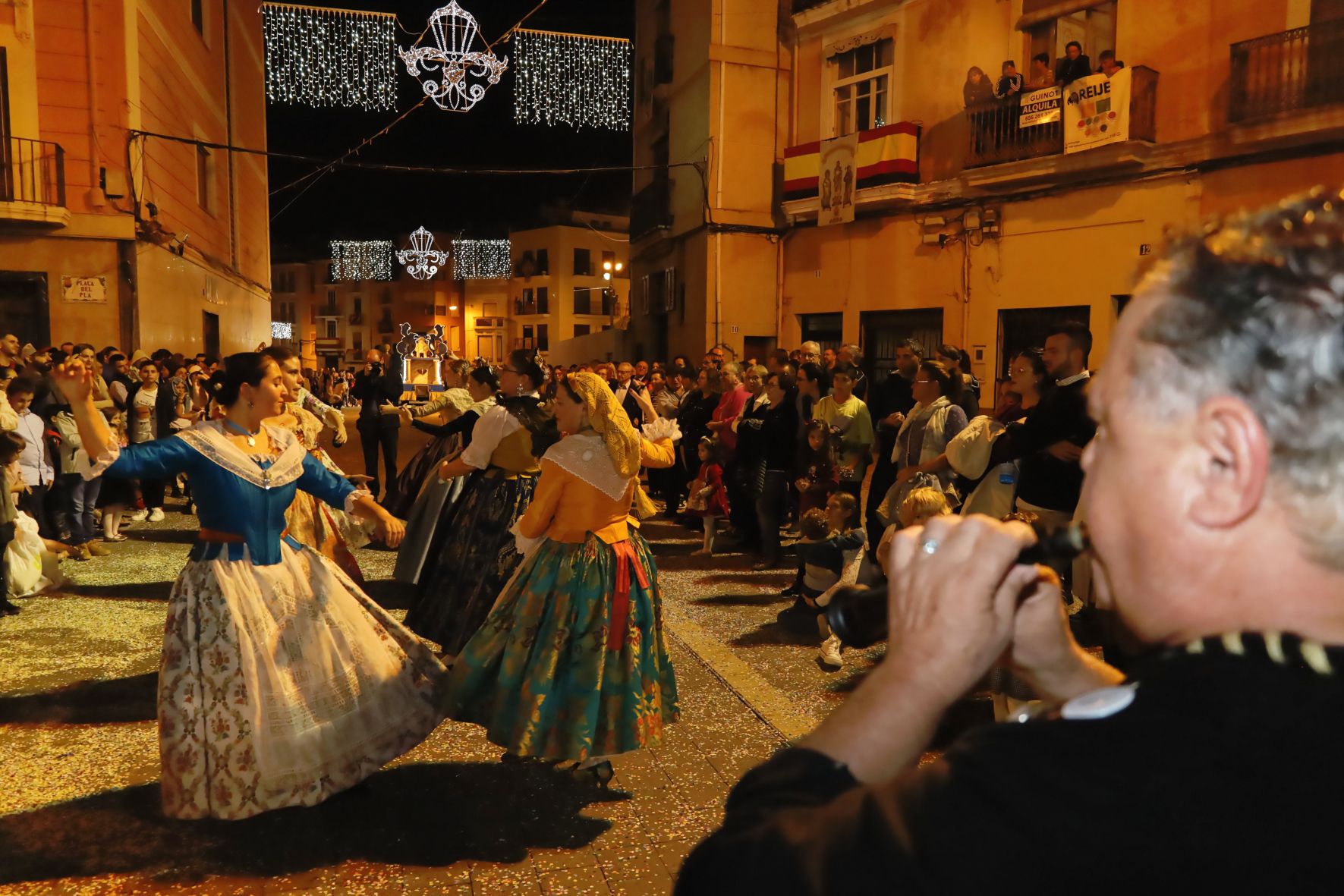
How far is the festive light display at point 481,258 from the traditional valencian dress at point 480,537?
42.6m

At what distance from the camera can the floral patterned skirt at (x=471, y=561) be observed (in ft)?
18.5

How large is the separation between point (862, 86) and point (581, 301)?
45.6m

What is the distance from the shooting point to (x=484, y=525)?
5.84 meters

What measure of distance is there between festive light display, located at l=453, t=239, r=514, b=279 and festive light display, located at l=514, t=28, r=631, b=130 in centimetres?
3374

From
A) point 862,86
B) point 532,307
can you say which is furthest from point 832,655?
point 532,307

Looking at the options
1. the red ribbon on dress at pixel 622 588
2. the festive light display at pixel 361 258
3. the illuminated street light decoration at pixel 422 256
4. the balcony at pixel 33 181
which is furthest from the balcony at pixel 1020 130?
the festive light display at pixel 361 258

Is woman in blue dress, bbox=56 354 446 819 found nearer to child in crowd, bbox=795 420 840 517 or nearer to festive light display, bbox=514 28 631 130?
child in crowd, bbox=795 420 840 517

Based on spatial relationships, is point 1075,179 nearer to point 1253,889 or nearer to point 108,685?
point 108,685

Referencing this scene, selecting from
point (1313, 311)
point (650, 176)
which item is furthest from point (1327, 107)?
point (650, 176)

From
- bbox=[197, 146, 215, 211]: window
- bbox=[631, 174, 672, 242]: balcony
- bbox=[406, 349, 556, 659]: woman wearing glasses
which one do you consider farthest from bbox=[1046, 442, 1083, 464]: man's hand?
bbox=[197, 146, 215, 211]: window

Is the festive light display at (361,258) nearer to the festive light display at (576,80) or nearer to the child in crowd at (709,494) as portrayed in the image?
the festive light display at (576,80)

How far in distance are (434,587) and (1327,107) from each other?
11.5 m

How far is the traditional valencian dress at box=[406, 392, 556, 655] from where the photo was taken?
5.49m

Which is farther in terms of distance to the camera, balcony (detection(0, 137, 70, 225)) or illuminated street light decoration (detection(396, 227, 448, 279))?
illuminated street light decoration (detection(396, 227, 448, 279))
